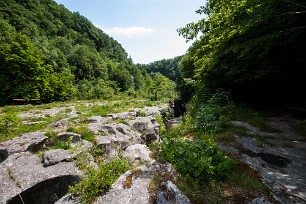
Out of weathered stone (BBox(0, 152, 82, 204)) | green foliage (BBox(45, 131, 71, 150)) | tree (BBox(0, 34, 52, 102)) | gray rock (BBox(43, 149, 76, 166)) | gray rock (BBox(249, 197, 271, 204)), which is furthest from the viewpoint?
tree (BBox(0, 34, 52, 102))

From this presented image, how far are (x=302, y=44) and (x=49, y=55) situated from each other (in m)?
61.3

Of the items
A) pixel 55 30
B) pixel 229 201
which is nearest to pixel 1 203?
pixel 229 201

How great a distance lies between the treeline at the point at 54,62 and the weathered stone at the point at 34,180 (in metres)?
30.2

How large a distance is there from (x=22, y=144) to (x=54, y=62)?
2178 inches

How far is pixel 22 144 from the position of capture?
7332 millimetres

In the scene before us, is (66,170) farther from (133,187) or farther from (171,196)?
(171,196)

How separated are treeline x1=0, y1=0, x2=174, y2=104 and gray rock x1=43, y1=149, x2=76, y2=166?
97.9ft

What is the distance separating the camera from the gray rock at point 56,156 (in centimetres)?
641

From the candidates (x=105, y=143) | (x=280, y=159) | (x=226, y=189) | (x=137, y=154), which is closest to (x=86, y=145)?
(x=105, y=143)

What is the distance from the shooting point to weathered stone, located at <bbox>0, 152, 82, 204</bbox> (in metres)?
5.28

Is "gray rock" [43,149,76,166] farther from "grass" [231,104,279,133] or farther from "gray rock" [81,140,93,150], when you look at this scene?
"grass" [231,104,279,133]

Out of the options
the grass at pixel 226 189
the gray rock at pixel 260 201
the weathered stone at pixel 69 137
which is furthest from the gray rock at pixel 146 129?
the gray rock at pixel 260 201

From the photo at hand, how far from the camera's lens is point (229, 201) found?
11.8 feet

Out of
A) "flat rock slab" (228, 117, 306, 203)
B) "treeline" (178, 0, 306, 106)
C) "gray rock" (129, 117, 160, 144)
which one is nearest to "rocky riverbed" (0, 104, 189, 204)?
"gray rock" (129, 117, 160, 144)
